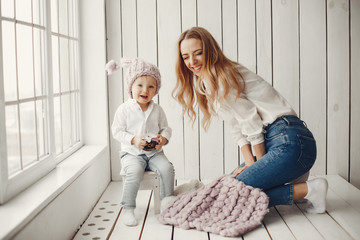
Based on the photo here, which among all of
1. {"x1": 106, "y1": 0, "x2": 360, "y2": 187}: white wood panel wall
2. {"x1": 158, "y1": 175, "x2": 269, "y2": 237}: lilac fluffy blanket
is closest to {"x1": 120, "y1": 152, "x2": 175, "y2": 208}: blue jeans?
{"x1": 158, "y1": 175, "x2": 269, "y2": 237}: lilac fluffy blanket

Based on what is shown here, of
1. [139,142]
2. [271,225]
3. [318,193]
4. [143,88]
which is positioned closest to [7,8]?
[143,88]

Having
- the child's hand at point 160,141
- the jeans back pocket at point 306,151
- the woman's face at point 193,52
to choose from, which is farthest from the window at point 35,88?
the jeans back pocket at point 306,151

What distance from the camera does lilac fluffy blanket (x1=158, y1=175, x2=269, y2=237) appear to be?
2141mm

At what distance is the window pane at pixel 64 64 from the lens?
2.63 meters

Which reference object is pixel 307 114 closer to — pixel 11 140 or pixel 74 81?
pixel 74 81

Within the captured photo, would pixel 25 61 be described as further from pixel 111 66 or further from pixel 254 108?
pixel 254 108

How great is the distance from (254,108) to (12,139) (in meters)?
1.24

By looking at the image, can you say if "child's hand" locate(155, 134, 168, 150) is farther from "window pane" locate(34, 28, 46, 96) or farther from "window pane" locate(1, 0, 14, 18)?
"window pane" locate(1, 0, 14, 18)

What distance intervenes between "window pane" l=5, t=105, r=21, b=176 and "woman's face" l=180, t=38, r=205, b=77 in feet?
3.16

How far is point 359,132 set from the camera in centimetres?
316

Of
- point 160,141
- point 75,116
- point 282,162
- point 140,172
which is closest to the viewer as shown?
point 282,162

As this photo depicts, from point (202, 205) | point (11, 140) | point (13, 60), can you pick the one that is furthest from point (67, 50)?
point (202, 205)

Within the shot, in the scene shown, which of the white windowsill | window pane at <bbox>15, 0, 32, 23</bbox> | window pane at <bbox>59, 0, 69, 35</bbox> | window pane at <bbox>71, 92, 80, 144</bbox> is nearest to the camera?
the white windowsill

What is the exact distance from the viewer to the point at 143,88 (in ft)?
8.02
